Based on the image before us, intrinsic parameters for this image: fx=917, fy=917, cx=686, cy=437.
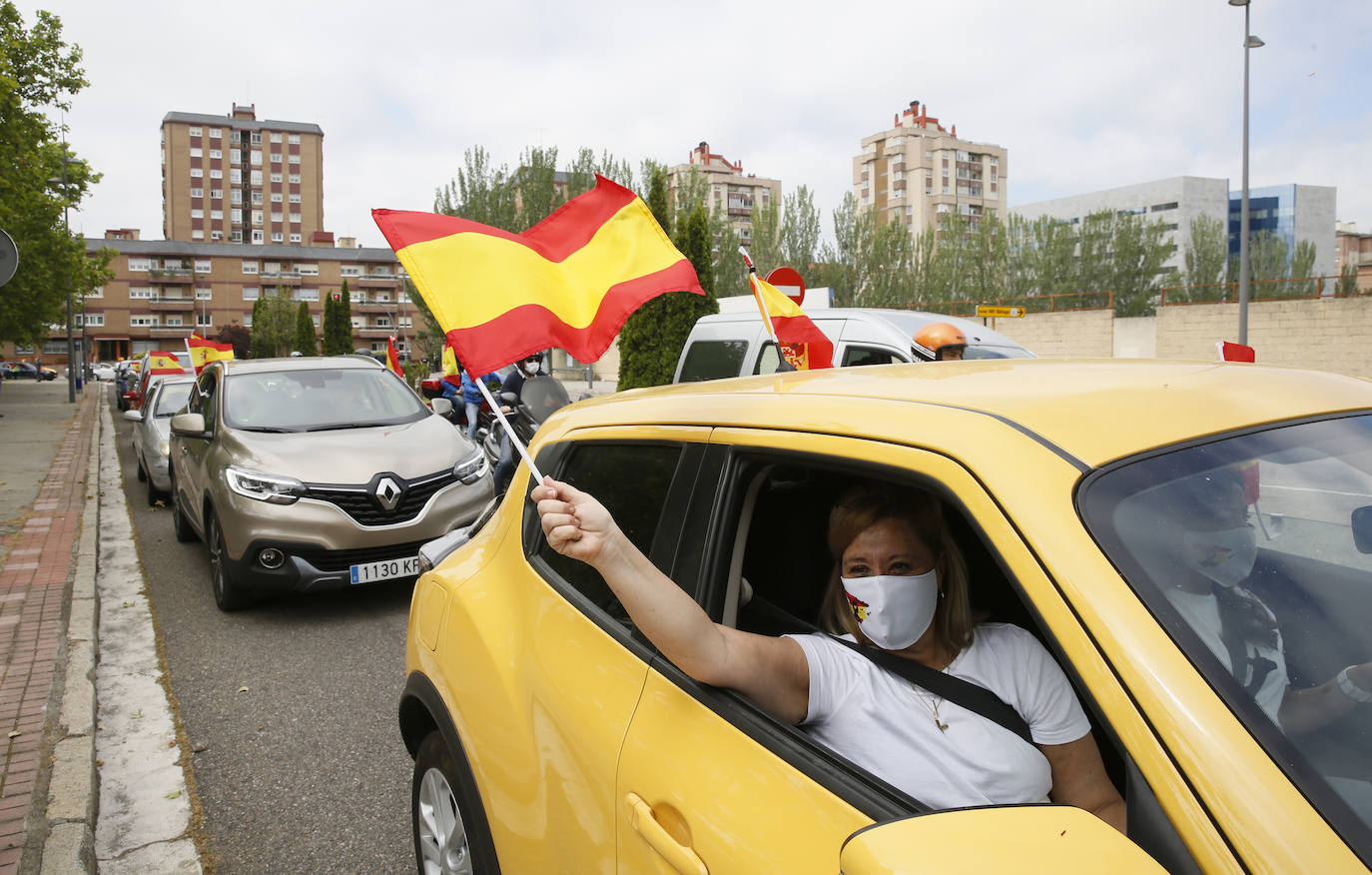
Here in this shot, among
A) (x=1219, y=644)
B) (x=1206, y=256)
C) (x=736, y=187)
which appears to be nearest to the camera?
(x=1219, y=644)

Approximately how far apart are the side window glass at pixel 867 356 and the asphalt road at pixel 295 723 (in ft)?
13.2

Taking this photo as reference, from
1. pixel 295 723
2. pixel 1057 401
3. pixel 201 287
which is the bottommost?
pixel 295 723

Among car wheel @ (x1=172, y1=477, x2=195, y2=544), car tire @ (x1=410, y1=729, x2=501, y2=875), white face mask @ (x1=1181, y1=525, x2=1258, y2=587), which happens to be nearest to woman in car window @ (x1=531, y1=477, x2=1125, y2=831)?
white face mask @ (x1=1181, y1=525, x2=1258, y2=587)

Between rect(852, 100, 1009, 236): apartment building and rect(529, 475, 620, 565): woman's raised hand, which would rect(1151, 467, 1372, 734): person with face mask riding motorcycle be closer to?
rect(529, 475, 620, 565): woman's raised hand

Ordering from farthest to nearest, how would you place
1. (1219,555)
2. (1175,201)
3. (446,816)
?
(1175,201), (446,816), (1219,555)

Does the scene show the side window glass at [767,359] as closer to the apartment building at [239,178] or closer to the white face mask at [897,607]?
the white face mask at [897,607]

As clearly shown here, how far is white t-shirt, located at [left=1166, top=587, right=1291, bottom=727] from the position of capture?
43.0 inches

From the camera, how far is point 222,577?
6.18 meters

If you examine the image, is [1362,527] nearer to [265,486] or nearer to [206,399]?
[265,486]

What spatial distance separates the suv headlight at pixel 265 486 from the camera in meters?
5.90

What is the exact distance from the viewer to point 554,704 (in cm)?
196

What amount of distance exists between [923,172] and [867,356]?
335ft

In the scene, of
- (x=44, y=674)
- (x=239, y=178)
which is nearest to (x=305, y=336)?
(x=44, y=674)

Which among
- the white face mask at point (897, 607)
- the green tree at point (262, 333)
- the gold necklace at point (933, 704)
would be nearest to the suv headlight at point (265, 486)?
the white face mask at point (897, 607)
